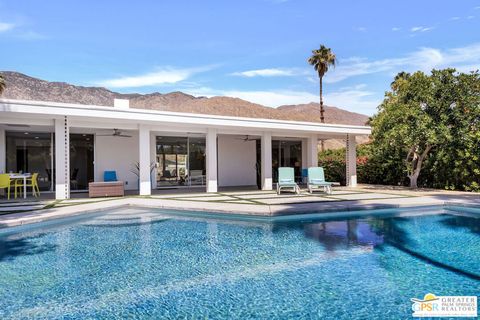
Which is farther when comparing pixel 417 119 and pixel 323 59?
pixel 323 59

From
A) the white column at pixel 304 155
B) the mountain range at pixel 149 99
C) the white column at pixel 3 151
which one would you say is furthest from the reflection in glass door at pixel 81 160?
the mountain range at pixel 149 99

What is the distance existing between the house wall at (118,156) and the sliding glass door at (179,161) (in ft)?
4.15

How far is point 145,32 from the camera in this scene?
850 inches

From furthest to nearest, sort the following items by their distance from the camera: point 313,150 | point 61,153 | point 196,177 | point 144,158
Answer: point 313,150 < point 196,177 < point 144,158 < point 61,153

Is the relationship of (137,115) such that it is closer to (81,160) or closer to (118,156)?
(118,156)

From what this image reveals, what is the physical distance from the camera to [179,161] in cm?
1717

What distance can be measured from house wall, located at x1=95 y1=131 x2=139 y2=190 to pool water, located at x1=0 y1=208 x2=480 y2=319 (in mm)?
8084

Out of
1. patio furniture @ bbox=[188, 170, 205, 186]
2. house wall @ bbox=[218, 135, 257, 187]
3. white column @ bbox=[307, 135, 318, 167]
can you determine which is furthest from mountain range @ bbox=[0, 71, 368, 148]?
patio furniture @ bbox=[188, 170, 205, 186]

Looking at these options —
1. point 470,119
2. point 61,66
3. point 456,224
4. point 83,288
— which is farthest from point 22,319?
point 61,66

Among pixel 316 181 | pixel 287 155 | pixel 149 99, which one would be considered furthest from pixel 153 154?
pixel 149 99

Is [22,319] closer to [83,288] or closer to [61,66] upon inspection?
[83,288]

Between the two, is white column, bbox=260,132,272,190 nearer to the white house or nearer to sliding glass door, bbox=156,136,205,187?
the white house

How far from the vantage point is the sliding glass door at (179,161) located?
16.8m

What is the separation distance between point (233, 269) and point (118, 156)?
12.9 m
